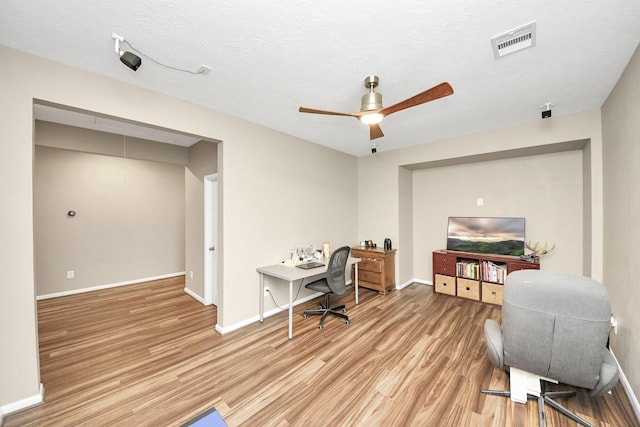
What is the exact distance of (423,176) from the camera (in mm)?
5066

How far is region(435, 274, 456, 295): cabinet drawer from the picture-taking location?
14.1ft

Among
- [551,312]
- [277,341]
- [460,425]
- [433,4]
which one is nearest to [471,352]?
[460,425]

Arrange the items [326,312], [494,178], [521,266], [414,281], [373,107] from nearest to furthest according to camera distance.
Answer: [373,107], [326,312], [521,266], [494,178], [414,281]

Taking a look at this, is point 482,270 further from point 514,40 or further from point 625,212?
point 514,40

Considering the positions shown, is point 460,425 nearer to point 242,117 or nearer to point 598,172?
point 598,172

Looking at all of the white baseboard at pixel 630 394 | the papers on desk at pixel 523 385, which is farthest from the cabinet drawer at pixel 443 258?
the papers on desk at pixel 523 385

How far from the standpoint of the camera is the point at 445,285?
14.4ft

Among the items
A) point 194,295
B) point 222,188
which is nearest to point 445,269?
point 222,188

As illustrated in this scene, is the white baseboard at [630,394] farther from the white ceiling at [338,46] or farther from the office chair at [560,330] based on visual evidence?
the white ceiling at [338,46]

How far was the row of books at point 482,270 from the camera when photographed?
3890 millimetres

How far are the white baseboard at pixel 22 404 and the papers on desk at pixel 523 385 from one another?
3762 millimetres

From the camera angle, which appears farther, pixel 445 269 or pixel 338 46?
pixel 445 269

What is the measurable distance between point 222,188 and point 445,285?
13.4 ft

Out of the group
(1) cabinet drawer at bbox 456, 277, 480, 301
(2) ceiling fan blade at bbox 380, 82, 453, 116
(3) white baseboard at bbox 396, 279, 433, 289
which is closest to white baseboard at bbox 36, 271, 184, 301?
(3) white baseboard at bbox 396, 279, 433, 289
